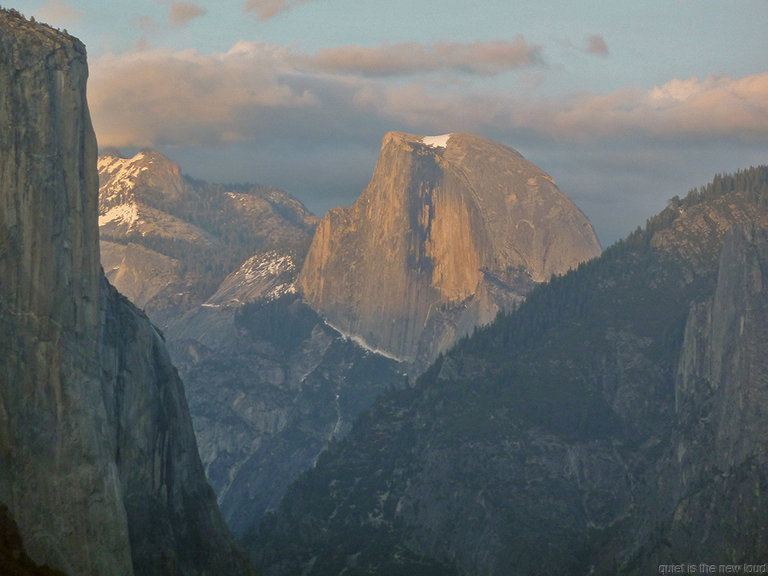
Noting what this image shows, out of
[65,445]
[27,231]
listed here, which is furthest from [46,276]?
[65,445]

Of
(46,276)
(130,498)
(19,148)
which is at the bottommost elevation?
(130,498)

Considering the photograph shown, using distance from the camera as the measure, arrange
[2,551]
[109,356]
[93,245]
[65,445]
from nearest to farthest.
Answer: [2,551] → [65,445] → [93,245] → [109,356]

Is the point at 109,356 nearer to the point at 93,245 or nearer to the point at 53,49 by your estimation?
the point at 93,245

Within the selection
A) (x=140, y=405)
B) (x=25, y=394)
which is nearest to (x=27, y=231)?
(x=25, y=394)

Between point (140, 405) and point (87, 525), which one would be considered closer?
point (87, 525)

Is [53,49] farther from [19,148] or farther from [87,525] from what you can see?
[87,525]

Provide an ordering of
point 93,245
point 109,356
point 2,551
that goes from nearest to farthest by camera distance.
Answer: point 2,551 → point 93,245 → point 109,356

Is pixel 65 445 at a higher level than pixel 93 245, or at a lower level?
lower

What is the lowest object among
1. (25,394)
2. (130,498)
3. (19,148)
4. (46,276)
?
(130,498)

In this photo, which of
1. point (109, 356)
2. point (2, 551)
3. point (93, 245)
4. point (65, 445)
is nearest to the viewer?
point (2, 551)
